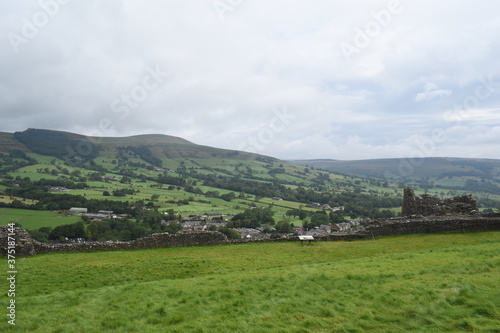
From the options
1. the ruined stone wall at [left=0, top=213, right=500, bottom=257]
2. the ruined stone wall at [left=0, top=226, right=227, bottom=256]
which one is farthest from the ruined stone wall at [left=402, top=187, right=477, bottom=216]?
the ruined stone wall at [left=0, top=226, right=227, bottom=256]

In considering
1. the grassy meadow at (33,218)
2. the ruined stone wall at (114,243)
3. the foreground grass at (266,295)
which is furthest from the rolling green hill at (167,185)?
the foreground grass at (266,295)

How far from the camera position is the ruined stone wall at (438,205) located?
23828 millimetres

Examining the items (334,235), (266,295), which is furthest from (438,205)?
(266,295)

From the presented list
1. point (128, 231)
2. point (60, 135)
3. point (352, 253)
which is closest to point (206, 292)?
point (352, 253)

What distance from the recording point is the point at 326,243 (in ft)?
62.7

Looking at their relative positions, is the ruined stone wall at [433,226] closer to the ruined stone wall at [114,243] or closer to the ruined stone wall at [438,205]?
the ruined stone wall at [438,205]

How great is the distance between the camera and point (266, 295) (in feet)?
29.1

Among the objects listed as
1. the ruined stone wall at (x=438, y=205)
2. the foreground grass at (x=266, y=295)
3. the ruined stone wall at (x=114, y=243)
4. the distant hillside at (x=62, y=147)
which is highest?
the distant hillside at (x=62, y=147)

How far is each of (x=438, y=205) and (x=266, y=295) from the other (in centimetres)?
2060

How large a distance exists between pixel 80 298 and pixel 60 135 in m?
220

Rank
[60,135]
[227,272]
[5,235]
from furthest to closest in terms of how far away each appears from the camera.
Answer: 1. [60,135]
2. [5,235]
3. [227,272]

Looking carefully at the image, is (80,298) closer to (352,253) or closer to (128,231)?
(352,253)

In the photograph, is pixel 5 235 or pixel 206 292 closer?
pixel 206 292

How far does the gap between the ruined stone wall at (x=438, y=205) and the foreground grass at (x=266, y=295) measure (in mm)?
11455
